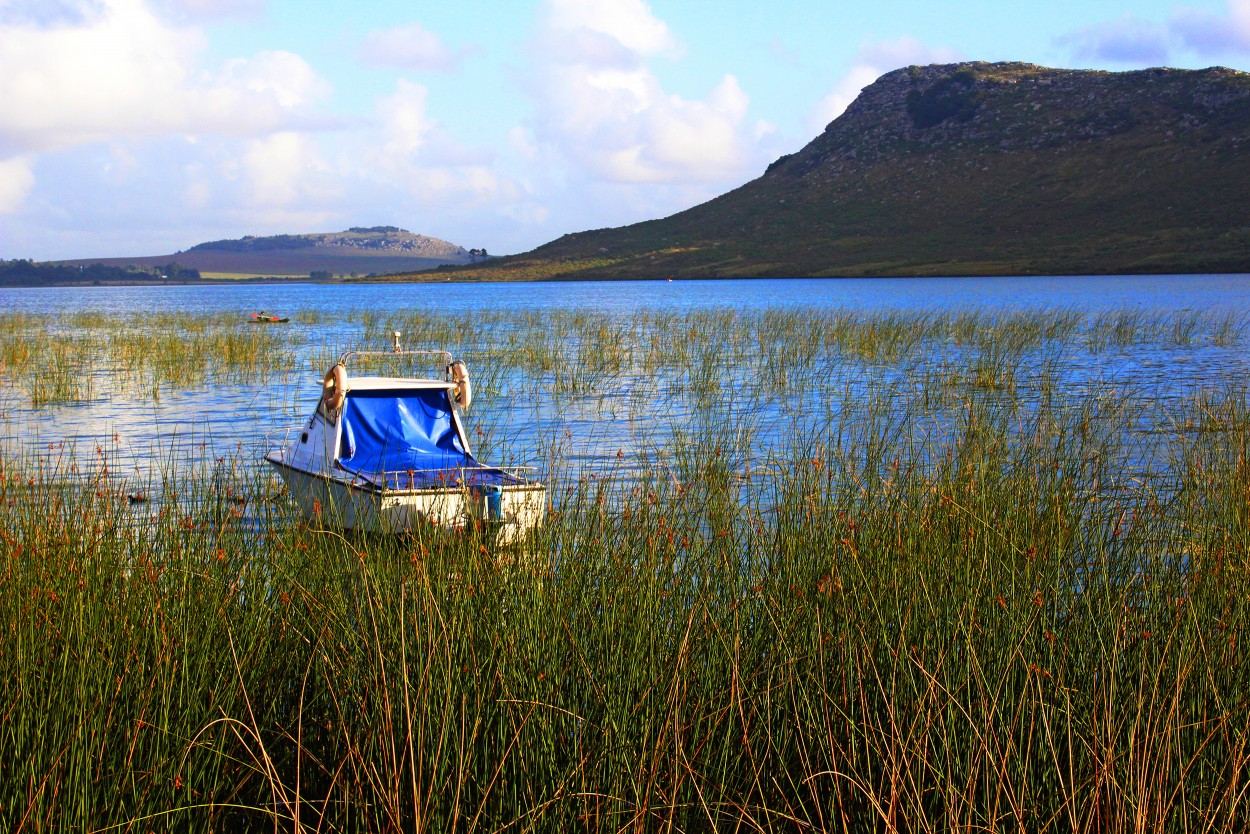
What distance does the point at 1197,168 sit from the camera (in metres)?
105

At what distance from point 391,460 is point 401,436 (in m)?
0.46

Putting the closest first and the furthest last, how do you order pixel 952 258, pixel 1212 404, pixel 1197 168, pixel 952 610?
pixel 952 610, pixel 1212 404, pixel 952 258, pixel 1197 168

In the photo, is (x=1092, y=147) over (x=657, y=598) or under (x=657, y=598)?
over

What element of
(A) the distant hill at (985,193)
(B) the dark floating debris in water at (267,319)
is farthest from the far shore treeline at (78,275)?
(B) the dark floating debris in water at (267,319)

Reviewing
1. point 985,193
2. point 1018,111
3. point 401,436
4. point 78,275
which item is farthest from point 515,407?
point 78,275

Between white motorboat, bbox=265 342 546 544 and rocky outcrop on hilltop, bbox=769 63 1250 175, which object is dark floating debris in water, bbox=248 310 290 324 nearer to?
white motorboat, bbox=265 342 546 544

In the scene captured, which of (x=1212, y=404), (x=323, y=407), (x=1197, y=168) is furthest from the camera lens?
(x=1197, y=168)

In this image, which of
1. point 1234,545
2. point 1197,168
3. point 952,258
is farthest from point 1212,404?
point 1197,168

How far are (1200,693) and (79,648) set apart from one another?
403cm

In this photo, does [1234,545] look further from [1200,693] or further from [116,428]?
[116,428]

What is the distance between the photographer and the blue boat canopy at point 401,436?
9586 millimetres

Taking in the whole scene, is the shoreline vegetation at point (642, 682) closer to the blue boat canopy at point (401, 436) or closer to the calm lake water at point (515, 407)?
the blue boat canopy at point (401, 436)

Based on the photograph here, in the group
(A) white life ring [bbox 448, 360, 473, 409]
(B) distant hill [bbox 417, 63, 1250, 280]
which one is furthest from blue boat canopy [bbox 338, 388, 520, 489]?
(B) distant hill [bbox 417, 63, 1250, 280]

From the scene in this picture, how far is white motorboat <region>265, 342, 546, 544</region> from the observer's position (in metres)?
8.14
